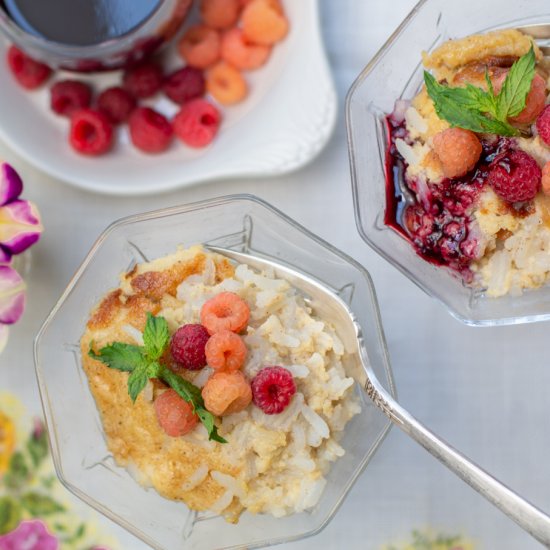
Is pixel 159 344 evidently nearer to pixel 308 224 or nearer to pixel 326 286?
pixel 326 286

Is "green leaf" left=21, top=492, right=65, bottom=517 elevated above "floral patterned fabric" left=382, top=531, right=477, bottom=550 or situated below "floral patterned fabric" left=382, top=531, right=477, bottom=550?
above

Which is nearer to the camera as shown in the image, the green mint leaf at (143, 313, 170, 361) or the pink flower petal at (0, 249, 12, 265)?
the green mint leaf at (143, 313, 170, 361)

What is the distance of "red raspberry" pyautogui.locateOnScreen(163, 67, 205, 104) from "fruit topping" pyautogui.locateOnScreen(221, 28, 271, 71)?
0.10m

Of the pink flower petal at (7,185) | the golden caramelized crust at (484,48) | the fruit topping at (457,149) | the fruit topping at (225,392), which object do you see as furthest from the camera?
the pink flower petal at (7,185)

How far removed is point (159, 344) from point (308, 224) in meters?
0.70

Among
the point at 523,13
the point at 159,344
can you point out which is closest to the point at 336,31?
the point at 523,13

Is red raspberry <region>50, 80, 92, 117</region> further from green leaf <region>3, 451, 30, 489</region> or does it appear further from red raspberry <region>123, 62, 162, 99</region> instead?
green leaf <region>3, 451, 30, 489</region>

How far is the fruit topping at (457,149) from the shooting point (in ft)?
6.06

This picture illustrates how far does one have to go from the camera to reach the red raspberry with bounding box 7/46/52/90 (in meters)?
2.37

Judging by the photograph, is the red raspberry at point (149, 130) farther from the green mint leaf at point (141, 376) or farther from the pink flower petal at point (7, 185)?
the green mint leaf at point (141, 376)

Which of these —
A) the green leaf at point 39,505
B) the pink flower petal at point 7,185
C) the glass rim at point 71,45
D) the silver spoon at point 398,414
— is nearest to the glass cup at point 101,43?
the glass rim at point 71,45

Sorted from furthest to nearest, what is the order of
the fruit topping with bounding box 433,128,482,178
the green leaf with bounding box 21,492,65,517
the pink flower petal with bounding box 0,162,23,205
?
the green leaf with bounding box 21,492,65,517, the pink flower petal with bounding box 0,162,23,205, the fruit topping with bounding box 433,128,482,178

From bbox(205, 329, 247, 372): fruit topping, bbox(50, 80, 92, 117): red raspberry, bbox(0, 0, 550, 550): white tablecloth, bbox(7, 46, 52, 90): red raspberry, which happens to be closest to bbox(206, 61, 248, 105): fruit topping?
bbox(0, 0, 550, 550): white tablecloth

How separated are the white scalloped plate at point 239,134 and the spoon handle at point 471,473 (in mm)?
695
